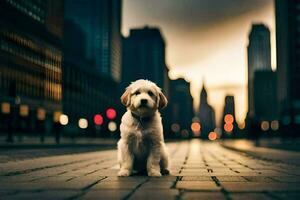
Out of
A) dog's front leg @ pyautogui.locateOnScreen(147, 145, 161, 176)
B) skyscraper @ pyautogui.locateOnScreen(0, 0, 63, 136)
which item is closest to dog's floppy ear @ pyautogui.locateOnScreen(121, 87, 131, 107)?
dog's front leg @ pyautogui.locateOnScreen(147, 145, 161, 176)

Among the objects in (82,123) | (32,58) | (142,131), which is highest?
(32,58)

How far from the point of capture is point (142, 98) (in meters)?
7.20

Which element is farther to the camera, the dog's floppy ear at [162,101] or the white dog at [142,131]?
the dog's floppy ear at [162,101]

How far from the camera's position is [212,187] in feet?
21.8

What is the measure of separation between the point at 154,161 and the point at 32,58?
78028 mm

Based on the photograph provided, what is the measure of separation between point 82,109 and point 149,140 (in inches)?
4377

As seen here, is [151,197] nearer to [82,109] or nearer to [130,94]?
[130,94]

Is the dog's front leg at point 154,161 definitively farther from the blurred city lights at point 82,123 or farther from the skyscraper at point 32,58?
the blurred city lights at point 82,123

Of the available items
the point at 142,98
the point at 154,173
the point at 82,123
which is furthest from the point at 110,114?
the point at 82,123

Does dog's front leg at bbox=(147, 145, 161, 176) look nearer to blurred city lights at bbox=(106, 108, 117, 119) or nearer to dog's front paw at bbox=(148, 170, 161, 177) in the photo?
dog's front paw at bbox=(148, 170, 161, 177)

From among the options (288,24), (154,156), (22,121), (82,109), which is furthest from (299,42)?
(154,156)

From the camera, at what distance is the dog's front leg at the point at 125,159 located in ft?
25.1

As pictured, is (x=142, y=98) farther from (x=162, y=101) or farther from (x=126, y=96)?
(x=162, y=101)

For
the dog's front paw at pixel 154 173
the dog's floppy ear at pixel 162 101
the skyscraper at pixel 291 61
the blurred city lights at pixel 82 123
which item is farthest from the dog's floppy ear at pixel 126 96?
the skyscraper at pixel 291 61
